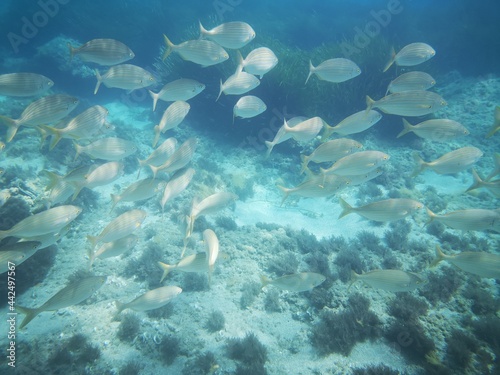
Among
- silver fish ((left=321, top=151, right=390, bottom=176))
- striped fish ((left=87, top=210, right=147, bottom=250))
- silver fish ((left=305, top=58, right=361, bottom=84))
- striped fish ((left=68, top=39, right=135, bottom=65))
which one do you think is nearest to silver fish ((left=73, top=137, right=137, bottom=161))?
striped fish ((left=87, top=210, right=147, bottom=250))

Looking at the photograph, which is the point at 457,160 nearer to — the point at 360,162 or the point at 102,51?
the point at 360,162

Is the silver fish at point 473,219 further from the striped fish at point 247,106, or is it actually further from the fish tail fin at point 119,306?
Result: the fish tail fin at point 119,306

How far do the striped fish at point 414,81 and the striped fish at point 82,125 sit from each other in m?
6.38

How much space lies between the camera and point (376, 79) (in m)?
11.6

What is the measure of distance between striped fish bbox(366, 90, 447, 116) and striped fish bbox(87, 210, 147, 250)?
5.09 m

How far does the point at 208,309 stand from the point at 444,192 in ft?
30.4

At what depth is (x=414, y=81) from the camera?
568 centimetres

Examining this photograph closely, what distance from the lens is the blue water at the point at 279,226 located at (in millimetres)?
3988

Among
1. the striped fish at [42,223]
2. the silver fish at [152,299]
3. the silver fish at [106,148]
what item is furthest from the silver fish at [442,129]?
the striped fish at [42,223]

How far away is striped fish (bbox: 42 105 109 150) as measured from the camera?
4.62 metres

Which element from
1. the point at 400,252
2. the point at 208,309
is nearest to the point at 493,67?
the point at 400,252

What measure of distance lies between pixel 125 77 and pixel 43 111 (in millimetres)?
1651

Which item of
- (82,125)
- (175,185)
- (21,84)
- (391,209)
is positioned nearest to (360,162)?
(391,209)

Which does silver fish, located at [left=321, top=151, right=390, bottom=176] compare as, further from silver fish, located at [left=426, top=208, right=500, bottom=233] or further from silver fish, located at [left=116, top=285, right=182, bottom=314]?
silver fish, located at [left=116, top=285, right=182, bottom=314]
